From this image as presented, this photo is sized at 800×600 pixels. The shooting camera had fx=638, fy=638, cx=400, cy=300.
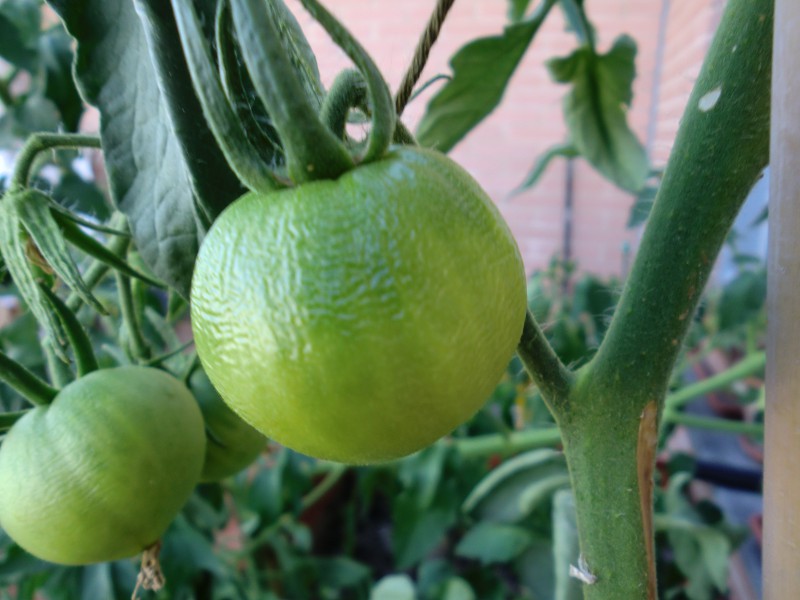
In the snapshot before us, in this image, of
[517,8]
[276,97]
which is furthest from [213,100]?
[517,8]

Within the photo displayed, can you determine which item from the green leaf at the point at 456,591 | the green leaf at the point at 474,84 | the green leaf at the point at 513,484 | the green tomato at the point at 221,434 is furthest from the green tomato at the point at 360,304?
the green leaf at the point at 456,591

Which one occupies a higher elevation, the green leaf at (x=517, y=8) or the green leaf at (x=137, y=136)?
the green leaf at (x=517, y=8)

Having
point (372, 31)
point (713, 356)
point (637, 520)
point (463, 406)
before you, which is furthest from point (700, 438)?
point (372, 31)

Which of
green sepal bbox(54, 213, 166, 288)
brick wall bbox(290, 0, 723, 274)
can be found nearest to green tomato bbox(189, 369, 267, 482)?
green sepal bbox(54, 213, 166, 288)

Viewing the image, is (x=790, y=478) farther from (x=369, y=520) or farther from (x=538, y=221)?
(x=538, y=221)

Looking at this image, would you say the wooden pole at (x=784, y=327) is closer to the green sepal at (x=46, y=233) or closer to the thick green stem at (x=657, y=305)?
the thick green stem at (x=657, y=305)

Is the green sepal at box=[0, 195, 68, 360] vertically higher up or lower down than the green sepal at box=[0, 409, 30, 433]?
higher up

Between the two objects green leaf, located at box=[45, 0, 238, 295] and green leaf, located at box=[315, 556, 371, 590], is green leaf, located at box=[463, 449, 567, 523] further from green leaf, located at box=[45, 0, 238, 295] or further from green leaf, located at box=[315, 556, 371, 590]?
green leaf, located at box=[45, 0, 238, 295]
